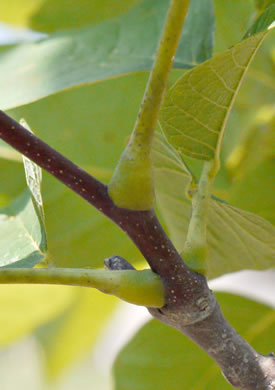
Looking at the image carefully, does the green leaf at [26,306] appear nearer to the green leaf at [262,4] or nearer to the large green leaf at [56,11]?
the large green leaf at [56,11]

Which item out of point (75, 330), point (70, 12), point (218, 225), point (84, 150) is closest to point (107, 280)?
point (218, 225)

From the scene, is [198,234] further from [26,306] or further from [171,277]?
[26,306]

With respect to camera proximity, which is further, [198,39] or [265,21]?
[198,39]

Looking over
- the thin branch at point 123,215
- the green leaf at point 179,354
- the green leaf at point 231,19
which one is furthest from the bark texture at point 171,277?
the green leaf at point 231,19

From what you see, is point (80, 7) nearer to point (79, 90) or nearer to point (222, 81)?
point (79, 90)

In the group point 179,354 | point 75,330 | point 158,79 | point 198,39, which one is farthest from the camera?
point 75,330

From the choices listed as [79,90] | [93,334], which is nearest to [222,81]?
[79,90]

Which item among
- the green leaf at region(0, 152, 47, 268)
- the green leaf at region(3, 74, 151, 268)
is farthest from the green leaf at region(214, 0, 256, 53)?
the green leaf at region(0, 152, 47, 268)
